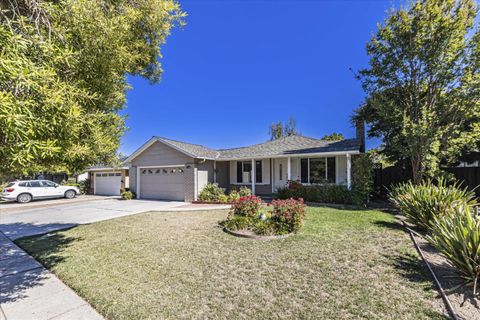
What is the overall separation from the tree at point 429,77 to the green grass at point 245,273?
17.6 feet

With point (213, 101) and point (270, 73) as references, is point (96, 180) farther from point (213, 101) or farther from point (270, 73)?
point (270, 73)

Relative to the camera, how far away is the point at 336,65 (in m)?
15.9

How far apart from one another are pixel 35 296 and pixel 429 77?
48.6 feet

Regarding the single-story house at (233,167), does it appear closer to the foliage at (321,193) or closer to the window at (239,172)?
the window at (239,172)

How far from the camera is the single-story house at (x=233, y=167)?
1418 centimetres

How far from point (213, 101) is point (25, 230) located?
17168 mm

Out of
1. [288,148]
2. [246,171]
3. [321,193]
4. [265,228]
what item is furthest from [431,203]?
[246,171]

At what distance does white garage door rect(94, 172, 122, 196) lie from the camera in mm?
21156

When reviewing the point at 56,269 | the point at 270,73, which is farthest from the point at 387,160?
the point at 56,269

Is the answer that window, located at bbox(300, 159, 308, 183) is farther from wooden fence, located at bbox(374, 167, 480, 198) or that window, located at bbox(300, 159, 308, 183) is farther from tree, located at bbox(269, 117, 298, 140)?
tree, located at bbox(269, 117, 298, 140)

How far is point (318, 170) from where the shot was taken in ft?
47.9

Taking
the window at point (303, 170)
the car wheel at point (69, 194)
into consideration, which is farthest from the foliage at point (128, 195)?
the window at point (303, 170)

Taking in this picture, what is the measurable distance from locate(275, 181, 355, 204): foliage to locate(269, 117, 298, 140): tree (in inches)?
953

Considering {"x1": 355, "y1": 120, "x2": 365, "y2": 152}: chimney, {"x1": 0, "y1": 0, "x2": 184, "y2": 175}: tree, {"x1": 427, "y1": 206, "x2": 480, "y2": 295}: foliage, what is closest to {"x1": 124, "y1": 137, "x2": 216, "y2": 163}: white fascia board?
{"x1": 355, "y1": 120, "x2": 365, "y2": 152}: chimney
